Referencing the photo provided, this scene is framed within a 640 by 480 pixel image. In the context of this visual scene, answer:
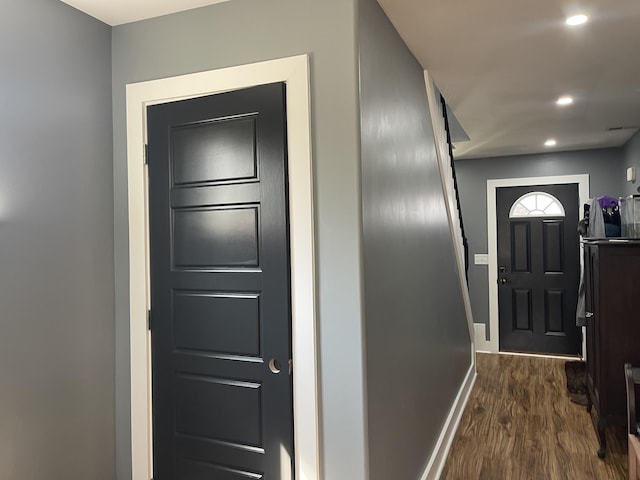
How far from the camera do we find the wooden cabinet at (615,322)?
9.52 ft

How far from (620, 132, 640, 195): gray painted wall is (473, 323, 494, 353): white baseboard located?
2.16 meters

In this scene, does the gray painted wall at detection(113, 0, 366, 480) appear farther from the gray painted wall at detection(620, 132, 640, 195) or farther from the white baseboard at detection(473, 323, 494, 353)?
the white baseboard at detection(473, 323, 494, 353)

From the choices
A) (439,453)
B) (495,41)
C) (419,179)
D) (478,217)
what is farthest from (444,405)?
(478,217)

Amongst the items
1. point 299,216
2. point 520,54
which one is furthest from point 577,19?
point 299,216

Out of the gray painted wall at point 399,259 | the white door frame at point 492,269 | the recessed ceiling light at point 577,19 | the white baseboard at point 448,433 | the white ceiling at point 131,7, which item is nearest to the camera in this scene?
the gray painted wall at point 399,259

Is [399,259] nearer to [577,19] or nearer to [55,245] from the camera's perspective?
[577,19]

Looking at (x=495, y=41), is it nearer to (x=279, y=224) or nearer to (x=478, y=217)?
(x=279, y=224)

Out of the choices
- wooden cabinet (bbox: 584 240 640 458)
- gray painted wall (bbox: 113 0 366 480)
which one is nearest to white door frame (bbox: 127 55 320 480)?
gray painted wall (bbox: 113 0 366 480)

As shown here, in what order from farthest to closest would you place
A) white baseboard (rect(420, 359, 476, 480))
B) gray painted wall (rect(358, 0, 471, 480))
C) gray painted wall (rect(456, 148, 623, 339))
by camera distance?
gray painted wall (rect(456, 148, 623, 339)) → white baseboard (rect(420, 359, 476, 480)) → gray painted wall (rect(358, 0, 471, 480))

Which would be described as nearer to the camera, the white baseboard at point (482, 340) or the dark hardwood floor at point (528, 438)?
the dark hardwood floor at point (528, 438)

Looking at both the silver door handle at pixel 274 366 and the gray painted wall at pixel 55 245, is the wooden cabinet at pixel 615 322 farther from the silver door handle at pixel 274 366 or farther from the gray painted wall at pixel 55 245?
the gray painted wall at pixel 55 245

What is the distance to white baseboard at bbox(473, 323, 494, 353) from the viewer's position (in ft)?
18.9

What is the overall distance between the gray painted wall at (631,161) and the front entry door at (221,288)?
3.76 metres

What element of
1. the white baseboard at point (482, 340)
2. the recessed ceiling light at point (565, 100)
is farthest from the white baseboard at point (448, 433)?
the recessed ceiling light at point (565, 100)
